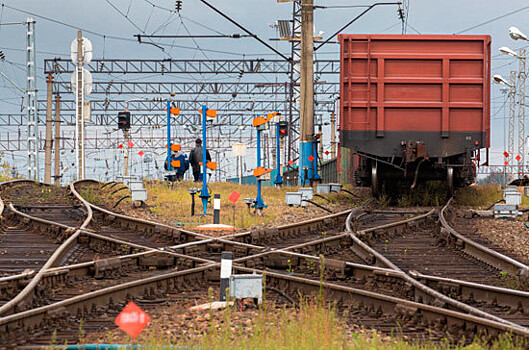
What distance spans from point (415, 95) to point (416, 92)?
69mm

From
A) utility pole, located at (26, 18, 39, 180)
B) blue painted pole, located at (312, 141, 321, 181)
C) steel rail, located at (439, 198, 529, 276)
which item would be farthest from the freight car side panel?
utility pole, located at (26, 18, 39, 180)

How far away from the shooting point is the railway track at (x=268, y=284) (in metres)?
5.70

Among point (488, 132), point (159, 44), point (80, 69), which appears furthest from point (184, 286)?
point (159, 44)

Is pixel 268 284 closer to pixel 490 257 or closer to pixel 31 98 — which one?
pixel 490 257

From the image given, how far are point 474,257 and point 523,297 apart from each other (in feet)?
11.3

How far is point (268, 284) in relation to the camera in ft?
25.9

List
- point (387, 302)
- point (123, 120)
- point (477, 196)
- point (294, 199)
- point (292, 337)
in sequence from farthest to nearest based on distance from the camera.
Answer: point (123, 120) < point (477, 196) < point (294, 199) < point (387, 302) < point (292, 337)

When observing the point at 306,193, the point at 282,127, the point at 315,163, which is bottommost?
the point at 306,193

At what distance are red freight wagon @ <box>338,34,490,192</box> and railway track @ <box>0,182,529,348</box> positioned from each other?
15.9ft

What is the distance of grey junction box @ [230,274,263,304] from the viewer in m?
6.60

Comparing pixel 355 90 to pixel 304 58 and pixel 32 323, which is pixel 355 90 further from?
pixel 32 323

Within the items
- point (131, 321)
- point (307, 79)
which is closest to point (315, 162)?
point (307, 79)

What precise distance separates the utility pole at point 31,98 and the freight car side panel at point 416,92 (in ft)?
64.4

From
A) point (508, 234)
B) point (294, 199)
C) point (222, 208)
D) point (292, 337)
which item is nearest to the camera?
point (292, 337)
